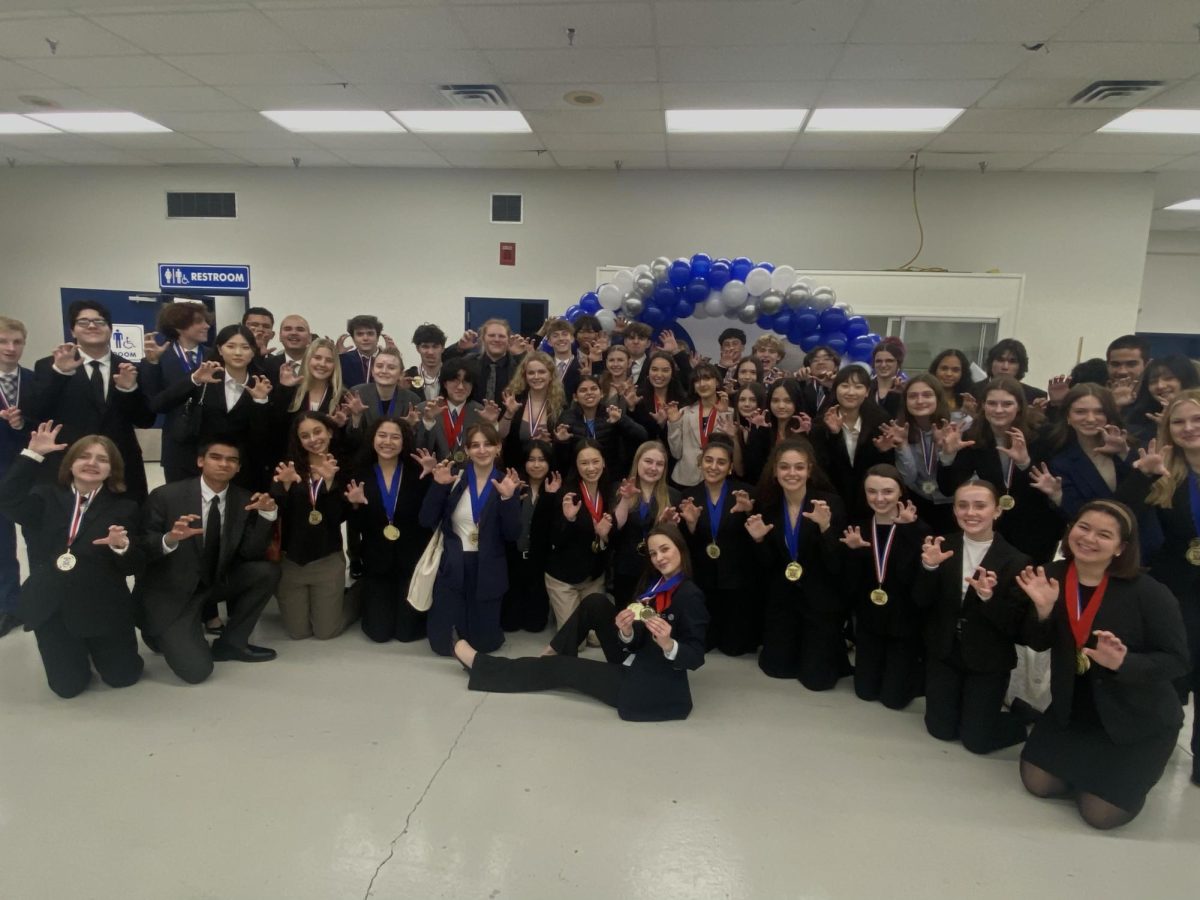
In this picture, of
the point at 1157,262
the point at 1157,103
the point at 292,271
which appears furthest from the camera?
the point at 1157,262

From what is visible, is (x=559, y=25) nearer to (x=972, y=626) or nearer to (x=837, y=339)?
(x=837, y=339)

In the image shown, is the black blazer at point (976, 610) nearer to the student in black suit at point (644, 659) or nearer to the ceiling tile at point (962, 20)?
the student in black suit at point (644, 659)

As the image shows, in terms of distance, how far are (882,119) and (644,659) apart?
17.1 feet

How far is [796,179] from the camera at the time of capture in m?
7.28

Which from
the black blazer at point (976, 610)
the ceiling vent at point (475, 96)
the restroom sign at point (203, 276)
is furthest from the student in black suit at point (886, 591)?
the restroom sign at point (203, 276)

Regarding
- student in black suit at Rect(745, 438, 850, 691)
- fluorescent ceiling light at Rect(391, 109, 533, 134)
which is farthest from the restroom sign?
student in black suit at Rect(745, 438, 850, 691)

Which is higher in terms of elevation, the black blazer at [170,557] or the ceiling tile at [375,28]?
the ceiling tile at [375,28]

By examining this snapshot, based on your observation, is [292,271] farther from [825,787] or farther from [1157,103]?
[1157,103]

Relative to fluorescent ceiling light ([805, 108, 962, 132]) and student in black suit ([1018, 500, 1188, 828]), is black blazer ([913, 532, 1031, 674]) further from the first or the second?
fluorescent ceiling light ([805, 108, 962, 132])

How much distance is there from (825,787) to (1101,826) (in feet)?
3.11

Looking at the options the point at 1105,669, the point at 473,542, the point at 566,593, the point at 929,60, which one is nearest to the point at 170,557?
the point at 473,542

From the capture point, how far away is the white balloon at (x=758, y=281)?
5359 mm

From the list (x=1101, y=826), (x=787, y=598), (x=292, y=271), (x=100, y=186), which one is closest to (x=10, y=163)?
(x=100, y=186)

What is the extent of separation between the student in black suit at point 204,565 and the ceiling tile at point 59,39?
3.38m
